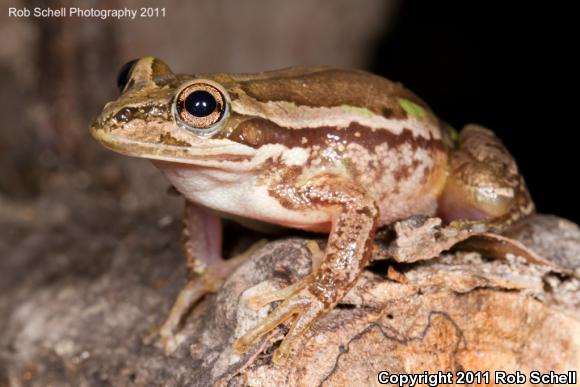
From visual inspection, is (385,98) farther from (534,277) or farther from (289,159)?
(534,277)

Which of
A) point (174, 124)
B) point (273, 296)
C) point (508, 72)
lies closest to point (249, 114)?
point (174, 124)

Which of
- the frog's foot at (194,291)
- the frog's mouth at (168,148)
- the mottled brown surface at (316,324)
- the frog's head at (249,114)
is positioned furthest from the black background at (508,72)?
the frog's mouth at (168,148)

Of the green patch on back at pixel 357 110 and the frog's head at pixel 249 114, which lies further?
the green patch on back at pixel 357 110

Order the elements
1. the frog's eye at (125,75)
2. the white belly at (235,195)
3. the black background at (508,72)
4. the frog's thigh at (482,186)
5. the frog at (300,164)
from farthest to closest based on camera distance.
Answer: the black background at (508,72) → the frog's thigh at (482,186) → the frog's eye at (125,75) → the white belly at (235,195) → the frog at (300,164)

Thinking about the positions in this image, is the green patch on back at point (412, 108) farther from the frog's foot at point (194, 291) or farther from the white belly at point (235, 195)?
the frog's foot at point (194, 291)

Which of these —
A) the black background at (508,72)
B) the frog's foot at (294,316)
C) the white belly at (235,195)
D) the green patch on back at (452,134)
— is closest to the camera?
the frog's foot at (294,316)

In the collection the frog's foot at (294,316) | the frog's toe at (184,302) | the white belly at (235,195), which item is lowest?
the frog's toe at (184,302)

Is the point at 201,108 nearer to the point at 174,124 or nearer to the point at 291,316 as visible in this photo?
the point at 174,124
